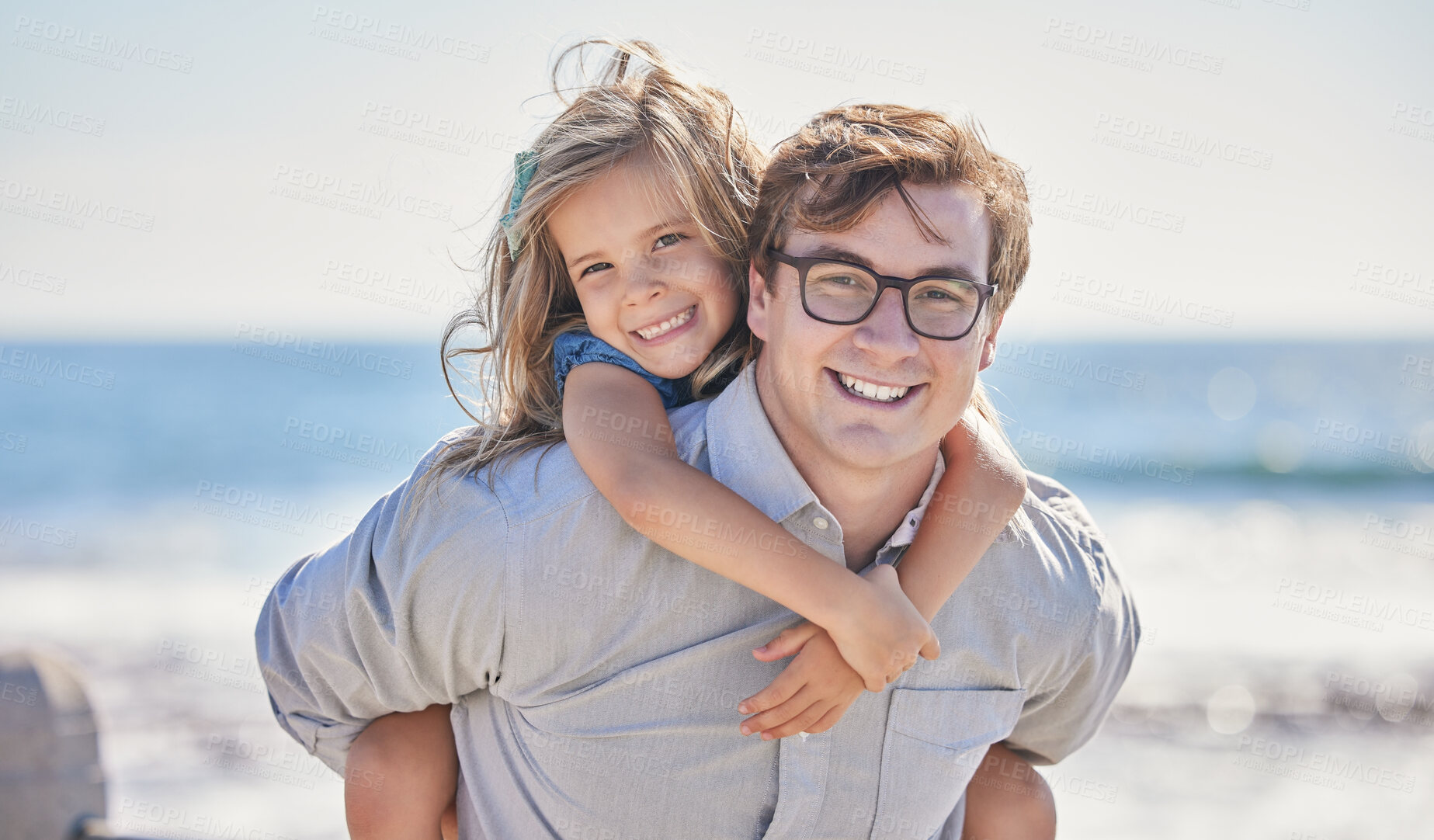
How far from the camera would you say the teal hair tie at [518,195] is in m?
2.79

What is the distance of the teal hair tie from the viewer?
2.79 m

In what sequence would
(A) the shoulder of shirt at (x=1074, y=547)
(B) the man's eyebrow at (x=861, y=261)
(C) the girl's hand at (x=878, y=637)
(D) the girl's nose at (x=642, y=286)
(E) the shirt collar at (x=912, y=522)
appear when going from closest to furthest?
(C) the girl's hand at (x=878, y=637) → (B) the man's eyebrow at (x=861, y=261) → (E) the shirt collar at (x=912, y=522) → (A) the shoulder of shirt at (x=1074, y=547) → (D) the girl's nose at (x=642, y=286)

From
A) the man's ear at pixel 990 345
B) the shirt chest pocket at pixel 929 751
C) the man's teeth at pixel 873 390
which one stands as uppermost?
the man's ear at pixel 990 345

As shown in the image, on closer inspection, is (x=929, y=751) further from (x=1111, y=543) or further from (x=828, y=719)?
(x=1111, y=543)

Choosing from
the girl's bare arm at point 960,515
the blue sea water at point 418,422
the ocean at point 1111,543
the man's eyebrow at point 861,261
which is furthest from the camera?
the blue sea water at point 418,422

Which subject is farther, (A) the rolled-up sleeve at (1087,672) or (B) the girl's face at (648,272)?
(B) the girl's face at (648,272)

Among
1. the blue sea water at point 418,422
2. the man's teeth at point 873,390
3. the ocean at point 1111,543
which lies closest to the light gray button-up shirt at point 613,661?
the man's teeth at point 873,390

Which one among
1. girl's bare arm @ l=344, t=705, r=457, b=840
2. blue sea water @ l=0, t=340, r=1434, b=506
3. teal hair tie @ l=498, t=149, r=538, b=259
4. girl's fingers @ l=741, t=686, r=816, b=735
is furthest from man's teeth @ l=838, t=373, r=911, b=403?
blue sea water @ l=0, t=340, r=1434, b=506

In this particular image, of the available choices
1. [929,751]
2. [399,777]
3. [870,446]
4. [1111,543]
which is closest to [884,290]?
[870,446]

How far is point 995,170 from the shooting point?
2.33 metres

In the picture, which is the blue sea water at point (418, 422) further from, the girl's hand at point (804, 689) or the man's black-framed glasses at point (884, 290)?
the girl's hand at point (804, 689)

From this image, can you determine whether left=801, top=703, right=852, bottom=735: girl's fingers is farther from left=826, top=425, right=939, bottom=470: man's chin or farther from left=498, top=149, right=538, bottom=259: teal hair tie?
left=498, top=149, right=538, bottom=259: teal hair tie

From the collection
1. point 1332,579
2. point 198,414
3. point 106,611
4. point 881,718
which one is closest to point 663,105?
point 881,718

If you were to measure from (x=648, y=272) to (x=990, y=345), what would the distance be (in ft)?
2.84
